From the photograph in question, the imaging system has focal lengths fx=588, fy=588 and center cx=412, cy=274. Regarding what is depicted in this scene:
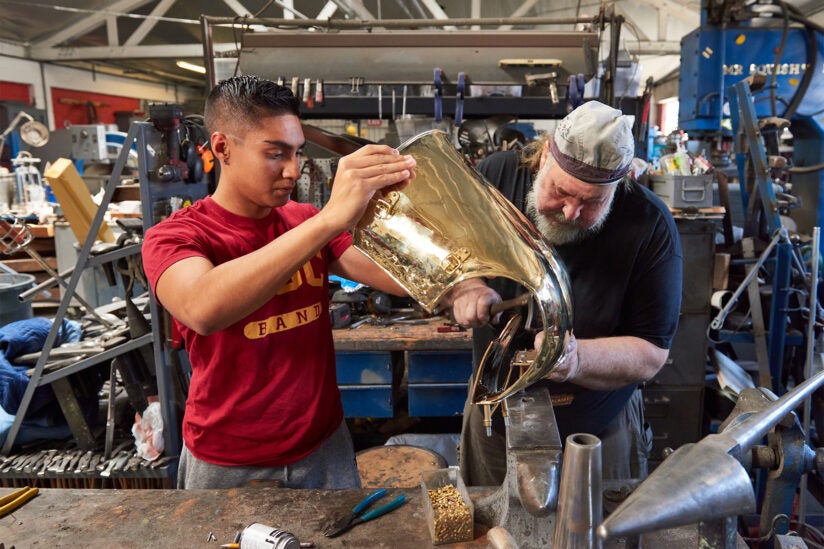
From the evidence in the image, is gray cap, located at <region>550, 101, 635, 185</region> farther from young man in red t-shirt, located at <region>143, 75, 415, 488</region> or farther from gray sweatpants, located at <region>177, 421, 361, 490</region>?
gray sweatpants, located at <region>177, 421, 361, 490</region>

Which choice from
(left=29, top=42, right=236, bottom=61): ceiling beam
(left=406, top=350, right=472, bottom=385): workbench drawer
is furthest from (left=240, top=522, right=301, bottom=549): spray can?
(left=29, top=42, right=236, bottom=61): ceiling beam

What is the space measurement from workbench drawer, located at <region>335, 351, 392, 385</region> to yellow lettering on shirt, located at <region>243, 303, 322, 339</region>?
1.31 meters

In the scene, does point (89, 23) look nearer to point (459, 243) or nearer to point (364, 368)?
point (364, 368)

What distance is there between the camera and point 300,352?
141 centimetres

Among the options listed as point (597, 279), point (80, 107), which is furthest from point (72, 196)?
point (80, 107)

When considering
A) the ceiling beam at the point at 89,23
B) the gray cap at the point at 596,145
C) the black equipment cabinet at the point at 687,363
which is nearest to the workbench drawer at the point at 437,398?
the black equipment cabinet at the point at 687,363

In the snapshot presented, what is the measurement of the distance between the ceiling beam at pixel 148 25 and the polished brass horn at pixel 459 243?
303 inches

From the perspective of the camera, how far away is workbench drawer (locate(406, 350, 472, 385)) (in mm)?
2725

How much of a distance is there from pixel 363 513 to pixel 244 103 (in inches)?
36.5

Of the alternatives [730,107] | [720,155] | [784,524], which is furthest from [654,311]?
[720,155]

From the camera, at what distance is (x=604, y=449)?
1.64 metres

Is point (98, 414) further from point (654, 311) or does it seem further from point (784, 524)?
point (784, 524)

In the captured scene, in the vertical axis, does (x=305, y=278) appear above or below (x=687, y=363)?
above

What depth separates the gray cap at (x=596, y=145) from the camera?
1210mm
